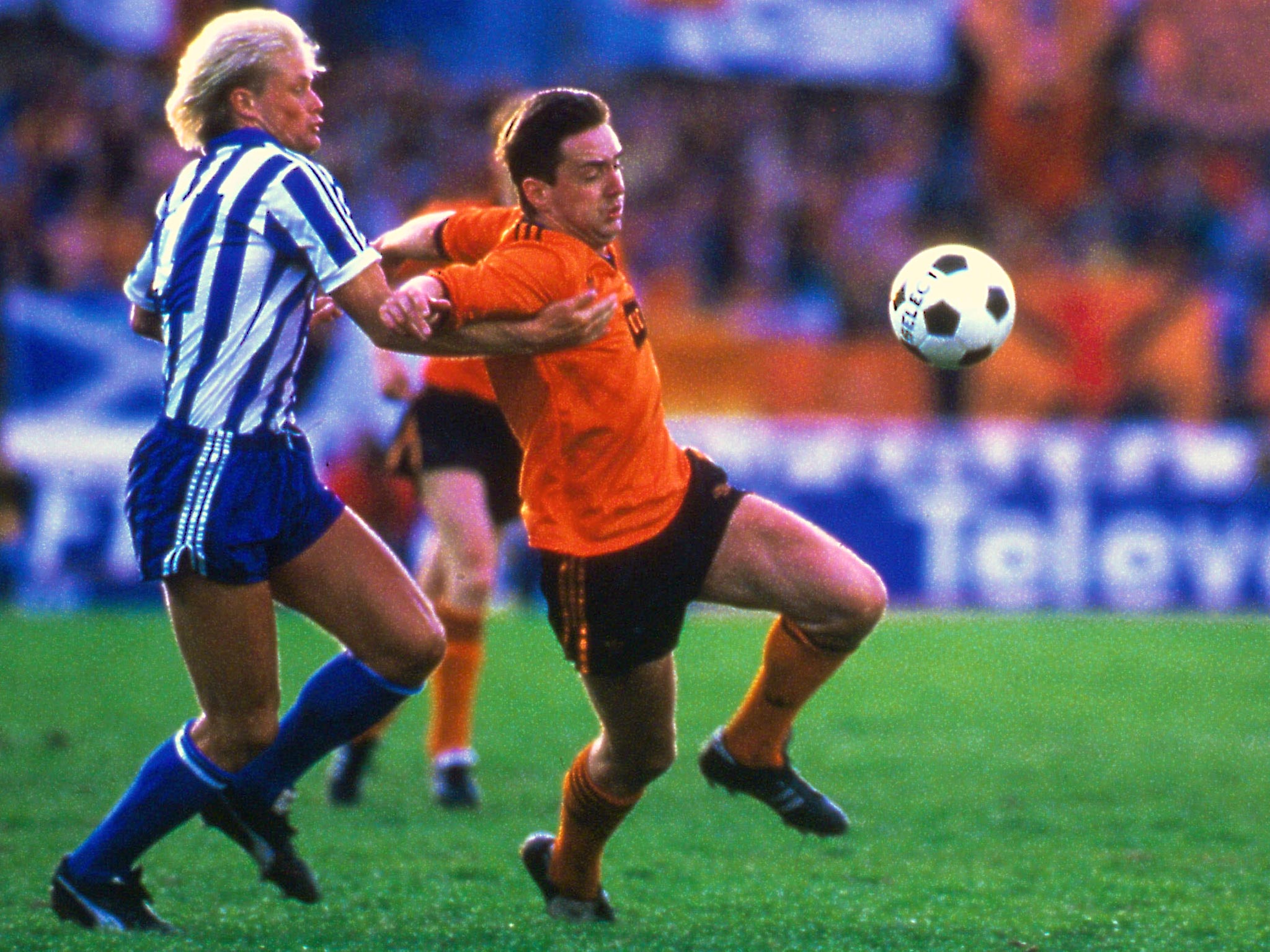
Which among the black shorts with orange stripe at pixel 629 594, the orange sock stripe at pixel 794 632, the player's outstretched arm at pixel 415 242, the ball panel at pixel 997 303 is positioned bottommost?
the orange sock stripe at pixel 794 632

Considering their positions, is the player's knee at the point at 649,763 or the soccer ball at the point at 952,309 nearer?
the player's knee at the point at 649,763

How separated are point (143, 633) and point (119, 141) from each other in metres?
4.49

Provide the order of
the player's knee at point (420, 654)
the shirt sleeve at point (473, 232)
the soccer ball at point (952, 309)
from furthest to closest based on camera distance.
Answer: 1. the soccer ball at point (952, 309)
2. the shirt sleeve at point (473, 232)
3. the player's knee at point (420, 654)

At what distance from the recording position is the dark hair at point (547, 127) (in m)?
4.02

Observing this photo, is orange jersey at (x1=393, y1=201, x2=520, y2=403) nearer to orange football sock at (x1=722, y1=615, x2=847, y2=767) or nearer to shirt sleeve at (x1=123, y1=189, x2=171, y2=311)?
shirt sleeve at (x1=123, y1=189, x2=171, y2=311)

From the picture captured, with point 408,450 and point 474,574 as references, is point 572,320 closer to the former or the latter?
point 474,574

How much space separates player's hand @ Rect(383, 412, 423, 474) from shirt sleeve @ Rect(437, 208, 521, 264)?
1870 millimetres

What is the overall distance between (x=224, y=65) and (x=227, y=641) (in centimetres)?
128

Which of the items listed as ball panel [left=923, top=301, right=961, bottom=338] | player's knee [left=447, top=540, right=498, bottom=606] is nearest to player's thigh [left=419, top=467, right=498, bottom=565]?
player's knee [left=447, top=540, right=498, bottom=606]

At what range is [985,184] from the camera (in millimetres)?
17172

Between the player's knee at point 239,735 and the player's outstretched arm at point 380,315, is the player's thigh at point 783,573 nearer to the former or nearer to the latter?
the player's outstretched arm at point 380,315

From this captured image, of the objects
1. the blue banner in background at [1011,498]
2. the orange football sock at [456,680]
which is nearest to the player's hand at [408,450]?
the orange football sock at [456,680]

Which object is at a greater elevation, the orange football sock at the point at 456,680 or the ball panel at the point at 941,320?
the ball panel at the point at 941,320

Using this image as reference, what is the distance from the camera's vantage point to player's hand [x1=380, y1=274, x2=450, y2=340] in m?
3.79
